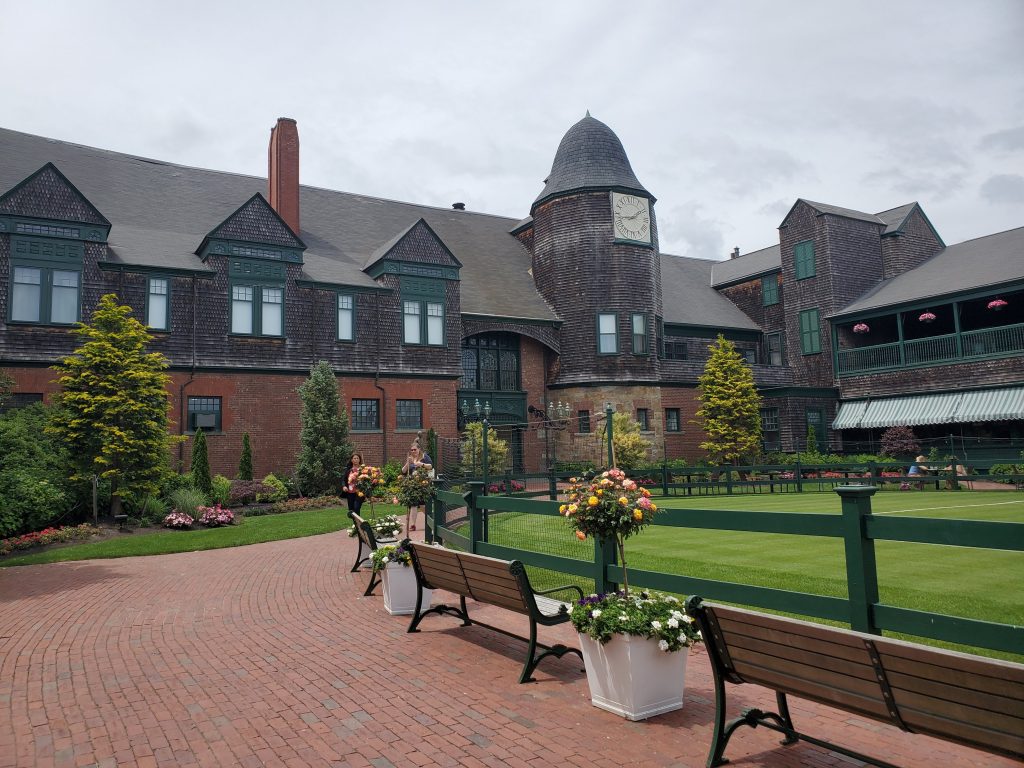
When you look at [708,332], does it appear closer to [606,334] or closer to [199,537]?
[606,334]

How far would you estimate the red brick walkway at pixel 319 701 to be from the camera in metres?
4.68

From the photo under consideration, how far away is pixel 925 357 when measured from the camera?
33500 millimetres


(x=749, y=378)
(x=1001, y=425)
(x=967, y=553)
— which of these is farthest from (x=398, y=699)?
(x=1001, y=425)

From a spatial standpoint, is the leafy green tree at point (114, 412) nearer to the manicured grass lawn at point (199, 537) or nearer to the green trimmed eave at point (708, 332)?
the manicured grass lawn at point (199, 537)

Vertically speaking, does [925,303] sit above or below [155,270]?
below

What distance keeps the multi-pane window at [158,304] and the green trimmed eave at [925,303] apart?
101ft

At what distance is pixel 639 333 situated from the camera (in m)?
33.5

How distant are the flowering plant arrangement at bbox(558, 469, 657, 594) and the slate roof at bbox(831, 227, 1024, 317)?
3213 centimetres

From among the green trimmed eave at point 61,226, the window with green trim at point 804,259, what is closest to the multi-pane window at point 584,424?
the window with green trim at point 804,259

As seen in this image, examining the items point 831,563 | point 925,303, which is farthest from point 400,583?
point 925,303

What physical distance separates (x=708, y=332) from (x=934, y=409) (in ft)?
38.5

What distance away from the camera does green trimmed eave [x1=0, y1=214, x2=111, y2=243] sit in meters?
22.9

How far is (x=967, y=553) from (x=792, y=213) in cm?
3103

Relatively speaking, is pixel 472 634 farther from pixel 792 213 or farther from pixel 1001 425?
pixel 792 213
